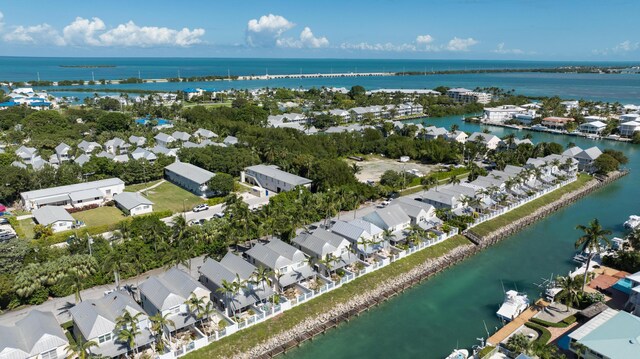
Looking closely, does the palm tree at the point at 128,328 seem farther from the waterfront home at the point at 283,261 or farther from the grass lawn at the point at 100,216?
the grass lawn at the point at 100,216

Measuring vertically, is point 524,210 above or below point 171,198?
above

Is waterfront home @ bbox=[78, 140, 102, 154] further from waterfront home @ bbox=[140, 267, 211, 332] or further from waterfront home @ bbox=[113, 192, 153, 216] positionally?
waterfront home @ bbox=[140, 267, 211, 332]

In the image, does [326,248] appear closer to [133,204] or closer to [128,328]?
[128,328]

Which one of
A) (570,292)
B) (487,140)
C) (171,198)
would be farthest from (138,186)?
(487,140)

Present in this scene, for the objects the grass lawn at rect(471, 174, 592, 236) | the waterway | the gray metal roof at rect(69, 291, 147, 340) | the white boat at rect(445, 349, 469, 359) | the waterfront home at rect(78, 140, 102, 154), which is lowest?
the waterway

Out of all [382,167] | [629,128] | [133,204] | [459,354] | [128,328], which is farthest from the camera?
[629,128]

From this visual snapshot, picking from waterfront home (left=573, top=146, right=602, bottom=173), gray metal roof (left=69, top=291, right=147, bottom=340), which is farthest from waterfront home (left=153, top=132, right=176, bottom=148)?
waterfront home (left=573, top=146, right=602, bottom=173)
